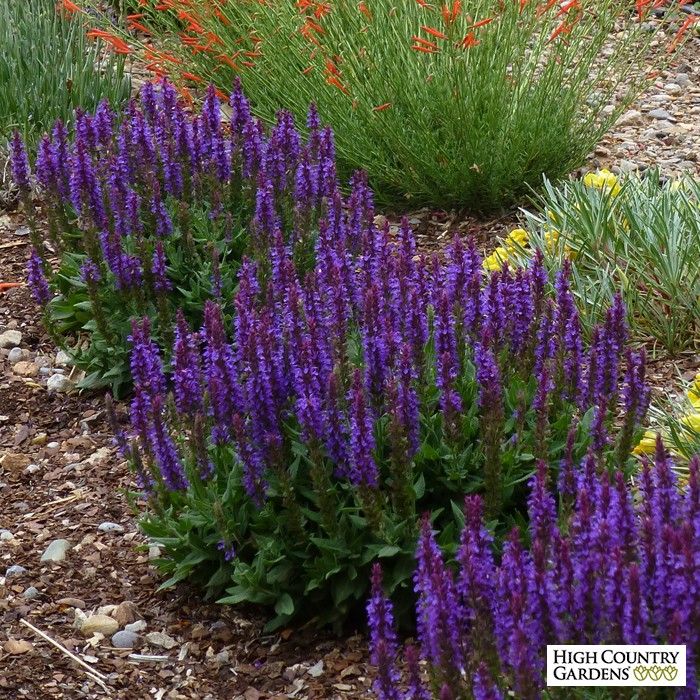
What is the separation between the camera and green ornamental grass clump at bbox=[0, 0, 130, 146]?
19.8ft

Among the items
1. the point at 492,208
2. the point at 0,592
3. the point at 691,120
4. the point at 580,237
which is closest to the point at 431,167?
the point at 492,208

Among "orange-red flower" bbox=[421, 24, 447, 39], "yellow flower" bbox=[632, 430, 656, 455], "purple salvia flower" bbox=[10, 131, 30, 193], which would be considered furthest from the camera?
"purple salvia flower" bbox=[10, 131, 30, 193]

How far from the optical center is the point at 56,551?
147 inches

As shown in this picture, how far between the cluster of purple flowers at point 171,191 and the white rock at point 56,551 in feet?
3.37

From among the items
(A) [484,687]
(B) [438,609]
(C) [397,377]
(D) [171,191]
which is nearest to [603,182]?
(D) [171,191]

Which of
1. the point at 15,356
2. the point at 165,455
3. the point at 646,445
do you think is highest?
the point at 165,455

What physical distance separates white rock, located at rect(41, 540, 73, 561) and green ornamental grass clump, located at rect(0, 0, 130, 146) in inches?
109

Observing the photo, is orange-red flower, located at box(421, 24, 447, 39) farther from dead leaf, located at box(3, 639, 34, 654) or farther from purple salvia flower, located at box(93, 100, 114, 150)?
dead leaf, located at box(3, 639, 34, 654)

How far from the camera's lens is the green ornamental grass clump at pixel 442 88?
5.38 m

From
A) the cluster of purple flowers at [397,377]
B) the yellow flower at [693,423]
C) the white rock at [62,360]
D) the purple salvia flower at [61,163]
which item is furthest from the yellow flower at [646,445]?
the purple salvia flower at [61,163]

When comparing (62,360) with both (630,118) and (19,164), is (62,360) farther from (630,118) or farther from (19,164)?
(630,118)

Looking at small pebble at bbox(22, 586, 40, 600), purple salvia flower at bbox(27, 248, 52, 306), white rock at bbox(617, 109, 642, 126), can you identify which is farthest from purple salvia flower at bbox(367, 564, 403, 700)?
white rock at bbox(617, 109, 642, 126)

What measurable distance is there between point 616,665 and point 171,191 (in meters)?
3.23

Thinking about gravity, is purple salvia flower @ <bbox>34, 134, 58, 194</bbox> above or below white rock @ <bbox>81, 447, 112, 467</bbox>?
above
